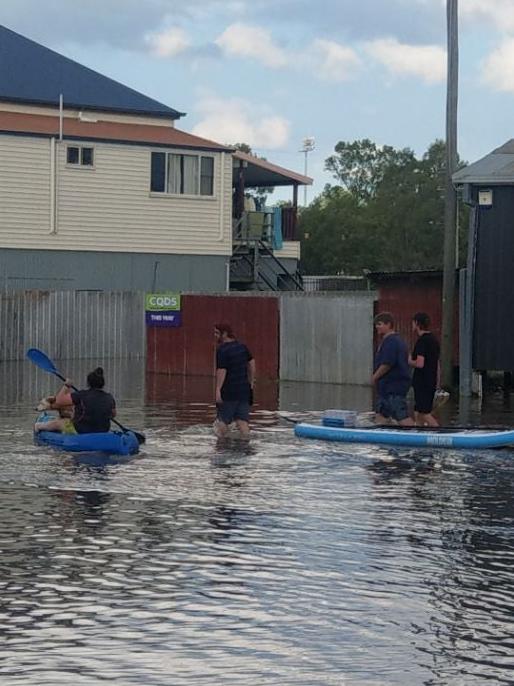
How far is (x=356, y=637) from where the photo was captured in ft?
26.8

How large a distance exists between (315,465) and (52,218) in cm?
2626

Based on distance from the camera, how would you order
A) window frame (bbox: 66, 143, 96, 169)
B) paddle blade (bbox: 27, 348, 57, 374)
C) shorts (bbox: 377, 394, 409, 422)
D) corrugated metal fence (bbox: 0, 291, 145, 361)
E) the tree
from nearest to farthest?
shorts (bbox: 377, 394, 409, 422) < paddle blade (bbox: 27, 348, 57, 374) < corrugated metal fence (bbox: 0, 291, 145, 361) < window frame (bbox: 66, 143, 96, 169) < the tree

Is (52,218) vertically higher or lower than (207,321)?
higher

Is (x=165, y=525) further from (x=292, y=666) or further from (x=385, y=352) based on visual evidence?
(x=385, y=352)

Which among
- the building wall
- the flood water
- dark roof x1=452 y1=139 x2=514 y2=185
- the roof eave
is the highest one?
the roof eave

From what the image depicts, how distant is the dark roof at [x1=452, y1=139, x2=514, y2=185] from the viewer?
23.9 meters

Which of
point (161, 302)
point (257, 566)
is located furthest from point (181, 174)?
point (257, 566)

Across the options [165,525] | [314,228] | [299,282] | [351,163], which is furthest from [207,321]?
[351,163]

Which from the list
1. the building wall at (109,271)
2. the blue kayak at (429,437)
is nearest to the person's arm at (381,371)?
the blue kayak at (429,437)

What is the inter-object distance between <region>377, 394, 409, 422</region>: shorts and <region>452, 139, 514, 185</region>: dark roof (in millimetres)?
7437

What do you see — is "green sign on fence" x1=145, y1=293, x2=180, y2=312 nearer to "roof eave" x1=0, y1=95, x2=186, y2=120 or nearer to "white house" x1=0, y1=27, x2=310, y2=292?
"white house" x1=0, y1=27, x2=310, y2=292

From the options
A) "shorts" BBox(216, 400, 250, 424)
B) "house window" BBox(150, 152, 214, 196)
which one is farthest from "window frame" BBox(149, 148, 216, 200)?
"shorts" BBox(216, 400, 250, 424)

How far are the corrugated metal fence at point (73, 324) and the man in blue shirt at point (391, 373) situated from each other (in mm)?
19451

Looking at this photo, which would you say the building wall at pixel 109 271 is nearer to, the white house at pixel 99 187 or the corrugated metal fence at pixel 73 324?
the white house at pixel 99 187
